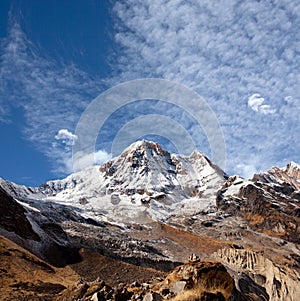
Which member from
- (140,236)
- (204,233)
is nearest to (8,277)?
(140,236)

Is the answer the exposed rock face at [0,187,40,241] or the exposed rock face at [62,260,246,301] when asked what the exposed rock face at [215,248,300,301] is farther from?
the exposed rock face at [62,260,246,301]

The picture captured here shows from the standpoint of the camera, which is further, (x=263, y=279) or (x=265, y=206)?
(x=265, y=206)

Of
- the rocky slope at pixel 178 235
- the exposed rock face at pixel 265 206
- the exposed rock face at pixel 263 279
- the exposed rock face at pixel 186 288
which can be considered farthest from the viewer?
the exposed rock face at pixel 265 206

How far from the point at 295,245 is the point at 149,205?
243 feet

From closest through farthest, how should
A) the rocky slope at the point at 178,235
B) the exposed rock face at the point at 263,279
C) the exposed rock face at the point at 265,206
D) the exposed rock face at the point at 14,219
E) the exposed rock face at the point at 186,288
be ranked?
the exposed rock face at the point at 186,288 → the exposed rock face at the point at 14,219 → the rocky slope at the point at 178,235 → the exposed rock face at the point at 263,279 → the exposed rock face at the point at 265,206

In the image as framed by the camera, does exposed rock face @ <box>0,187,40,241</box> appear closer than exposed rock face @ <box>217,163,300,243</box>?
Yes

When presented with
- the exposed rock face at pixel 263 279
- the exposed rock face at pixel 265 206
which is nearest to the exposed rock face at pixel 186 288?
the exposed rock face at pixel 263 279

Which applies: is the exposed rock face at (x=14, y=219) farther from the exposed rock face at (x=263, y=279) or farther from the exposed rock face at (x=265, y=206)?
the exposed rock face at (x=265, y=206)

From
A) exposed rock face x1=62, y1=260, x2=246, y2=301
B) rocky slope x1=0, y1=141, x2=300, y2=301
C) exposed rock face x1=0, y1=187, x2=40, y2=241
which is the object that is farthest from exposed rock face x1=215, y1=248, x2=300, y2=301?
exposed rock face x1=62, y1=260, x2=246, y2=301

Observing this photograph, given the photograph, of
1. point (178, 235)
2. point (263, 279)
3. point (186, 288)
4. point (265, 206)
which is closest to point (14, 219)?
point (186, 288)

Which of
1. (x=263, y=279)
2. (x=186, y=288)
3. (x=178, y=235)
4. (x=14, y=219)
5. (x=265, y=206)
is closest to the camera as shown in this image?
(x=186, y=288)

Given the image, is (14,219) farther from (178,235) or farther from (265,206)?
(265,206)

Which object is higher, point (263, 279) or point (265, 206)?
point (265, 206)

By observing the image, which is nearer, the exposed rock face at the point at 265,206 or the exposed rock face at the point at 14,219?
the exposed rock face at the point at 14,219
